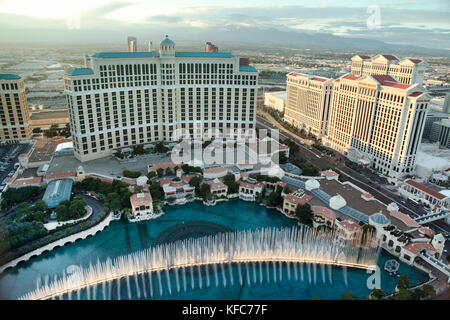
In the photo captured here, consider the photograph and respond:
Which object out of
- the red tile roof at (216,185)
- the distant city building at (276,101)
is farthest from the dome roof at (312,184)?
the distant city building at (276,101)

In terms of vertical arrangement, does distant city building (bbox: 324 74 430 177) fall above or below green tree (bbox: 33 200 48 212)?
above

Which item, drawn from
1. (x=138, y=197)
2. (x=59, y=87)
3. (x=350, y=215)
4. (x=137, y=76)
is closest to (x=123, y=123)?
(x=137, y=76)

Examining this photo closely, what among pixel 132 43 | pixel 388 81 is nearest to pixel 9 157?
pixel 132 43

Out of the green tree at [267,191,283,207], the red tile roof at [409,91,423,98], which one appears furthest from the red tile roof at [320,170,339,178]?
the red tile roof at [409,91,423,98]

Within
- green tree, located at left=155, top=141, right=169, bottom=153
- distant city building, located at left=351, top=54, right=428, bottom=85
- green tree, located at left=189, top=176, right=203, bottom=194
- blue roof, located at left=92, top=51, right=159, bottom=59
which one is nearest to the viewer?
green tree, located at left=189, top=176, right=203, bottom=194

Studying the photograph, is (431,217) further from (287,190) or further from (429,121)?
(429,121)

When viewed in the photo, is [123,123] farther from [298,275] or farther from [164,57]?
[298,275]

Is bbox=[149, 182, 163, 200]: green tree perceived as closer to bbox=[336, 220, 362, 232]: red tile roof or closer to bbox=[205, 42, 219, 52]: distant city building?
bbox=[336, 220, 362, 232]: red tile roof
